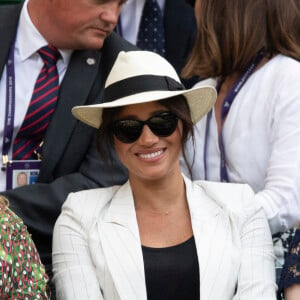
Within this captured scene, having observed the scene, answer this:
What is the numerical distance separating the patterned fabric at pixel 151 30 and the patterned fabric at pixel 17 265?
2.04m

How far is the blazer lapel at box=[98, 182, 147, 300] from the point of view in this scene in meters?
3.49

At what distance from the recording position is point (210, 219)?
3660mm

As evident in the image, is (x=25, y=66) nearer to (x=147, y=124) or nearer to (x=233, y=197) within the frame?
(x=147, y=124)

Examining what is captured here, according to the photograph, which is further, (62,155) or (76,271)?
(62,155)

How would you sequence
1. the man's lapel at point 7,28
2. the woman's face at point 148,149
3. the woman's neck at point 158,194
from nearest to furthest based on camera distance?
the woman's face at point 148,149
the woman's neck at point 158,194
the man's lapel at point 7,28

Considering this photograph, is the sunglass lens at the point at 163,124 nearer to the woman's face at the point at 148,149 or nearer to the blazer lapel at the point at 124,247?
the woman's face at the point at 148,149

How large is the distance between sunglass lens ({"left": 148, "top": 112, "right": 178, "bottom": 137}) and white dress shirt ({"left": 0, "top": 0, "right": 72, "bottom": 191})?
878 mm

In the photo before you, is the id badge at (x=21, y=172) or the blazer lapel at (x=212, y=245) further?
the id badge at (x=21, y=172)

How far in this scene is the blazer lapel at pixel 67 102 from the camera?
418 centimetres

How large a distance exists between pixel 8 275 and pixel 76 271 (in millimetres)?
384

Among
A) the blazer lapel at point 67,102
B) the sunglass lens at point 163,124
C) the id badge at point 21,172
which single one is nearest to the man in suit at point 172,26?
the blazer lapel at point 67,102

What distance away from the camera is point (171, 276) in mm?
3523

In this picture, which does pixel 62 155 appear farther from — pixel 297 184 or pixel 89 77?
pixel 297 184

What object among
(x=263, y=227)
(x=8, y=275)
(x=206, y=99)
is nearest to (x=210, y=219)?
(x=263, y=227)
